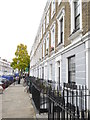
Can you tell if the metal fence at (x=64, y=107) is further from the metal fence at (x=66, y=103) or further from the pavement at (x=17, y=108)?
the pavement at (x=17, y=108)

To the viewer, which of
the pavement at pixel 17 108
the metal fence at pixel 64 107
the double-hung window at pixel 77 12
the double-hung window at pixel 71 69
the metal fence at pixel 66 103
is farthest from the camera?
the double-hung window at pixel 71 69

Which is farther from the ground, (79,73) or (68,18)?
(68,18)

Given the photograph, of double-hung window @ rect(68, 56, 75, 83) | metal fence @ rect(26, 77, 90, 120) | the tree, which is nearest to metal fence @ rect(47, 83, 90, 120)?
metal fence @ rect(26, 77, 90, 120)

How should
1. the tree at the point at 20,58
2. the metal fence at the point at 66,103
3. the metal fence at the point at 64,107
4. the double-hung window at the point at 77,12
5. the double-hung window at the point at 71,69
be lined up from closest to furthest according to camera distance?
the metal fence at the point at 64,107 → the metal fence at the point at 66,103 → the double-hung window at the point at 77,12 → the double-hung window at the point at 71,69 → the tree at the point at 20,58

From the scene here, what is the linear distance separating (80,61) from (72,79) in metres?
1.71

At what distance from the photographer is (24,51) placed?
37312 millimetres

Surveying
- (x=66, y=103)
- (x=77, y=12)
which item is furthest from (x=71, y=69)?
(x=66, y=103)

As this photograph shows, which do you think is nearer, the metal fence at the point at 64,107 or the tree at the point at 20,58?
the metal fence at the point at 64,107

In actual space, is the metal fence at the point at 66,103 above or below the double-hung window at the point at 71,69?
below

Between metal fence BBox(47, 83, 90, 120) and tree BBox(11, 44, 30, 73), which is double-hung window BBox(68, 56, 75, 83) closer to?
metal fence BBox(47, 83, 90, 120)

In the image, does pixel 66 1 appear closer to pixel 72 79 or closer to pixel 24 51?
pixel 72 79

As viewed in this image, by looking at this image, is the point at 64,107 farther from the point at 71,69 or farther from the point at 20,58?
the point at 20,58

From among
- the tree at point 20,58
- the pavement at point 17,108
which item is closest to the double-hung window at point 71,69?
the pavement at point 17,108

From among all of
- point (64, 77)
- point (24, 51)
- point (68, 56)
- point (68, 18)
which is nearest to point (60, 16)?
point (68, 18)
